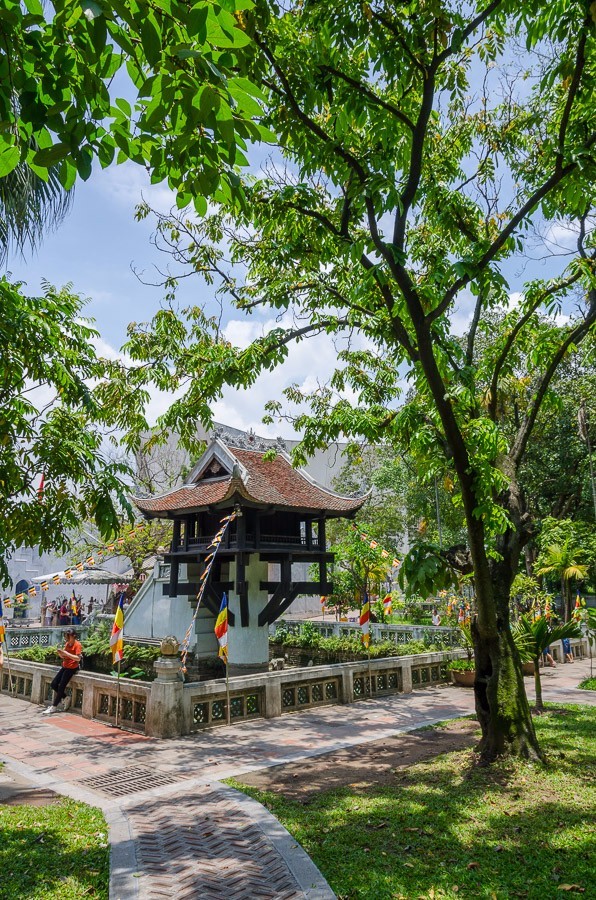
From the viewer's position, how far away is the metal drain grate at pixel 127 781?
7348mm

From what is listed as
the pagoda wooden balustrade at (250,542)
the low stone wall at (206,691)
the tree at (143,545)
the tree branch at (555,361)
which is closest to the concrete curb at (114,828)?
the low stone wall at (206,691)

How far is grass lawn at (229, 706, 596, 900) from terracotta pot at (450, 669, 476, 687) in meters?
7.26

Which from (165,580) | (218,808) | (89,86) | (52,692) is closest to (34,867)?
(218,808)

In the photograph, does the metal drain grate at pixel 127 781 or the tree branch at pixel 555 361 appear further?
the tree branch at pixel 555 361

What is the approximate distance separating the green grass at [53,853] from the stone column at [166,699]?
357 centimetres

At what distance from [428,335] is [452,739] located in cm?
Result: 673

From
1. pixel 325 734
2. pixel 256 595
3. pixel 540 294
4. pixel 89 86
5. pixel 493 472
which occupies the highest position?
pixel 540 294

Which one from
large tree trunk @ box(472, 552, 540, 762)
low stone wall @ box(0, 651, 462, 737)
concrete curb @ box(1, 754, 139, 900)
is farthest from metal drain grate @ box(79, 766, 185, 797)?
large tree trunk @ box(472, 552, 540, 762)

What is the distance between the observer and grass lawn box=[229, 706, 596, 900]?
15.2 ft

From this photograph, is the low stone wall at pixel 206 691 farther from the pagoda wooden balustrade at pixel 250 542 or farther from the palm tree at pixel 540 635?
the palm tree at pixel 540 635

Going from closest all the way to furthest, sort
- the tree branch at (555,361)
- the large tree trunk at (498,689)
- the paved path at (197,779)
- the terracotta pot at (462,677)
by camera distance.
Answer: the paved path at (197,779)
the large tree trunk at (498,689)
the tree branch at (555,361)
the terracotta pot at (462,677)

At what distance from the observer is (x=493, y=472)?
6828 millimetres

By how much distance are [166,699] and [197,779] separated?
265 centimetres

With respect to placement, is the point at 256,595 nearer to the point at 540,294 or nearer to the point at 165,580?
the point at 165,580
